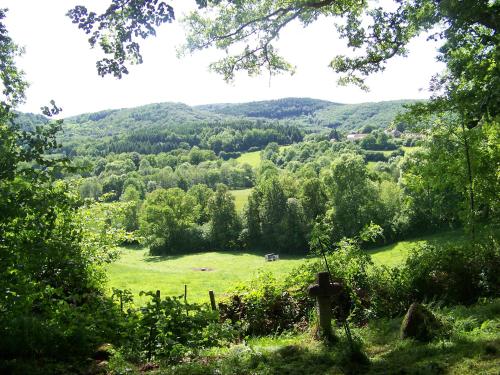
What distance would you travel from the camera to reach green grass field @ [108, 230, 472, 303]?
3284 centimetres

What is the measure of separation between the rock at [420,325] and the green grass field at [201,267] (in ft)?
48.9

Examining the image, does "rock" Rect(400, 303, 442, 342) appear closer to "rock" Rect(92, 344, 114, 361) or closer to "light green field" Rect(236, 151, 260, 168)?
"rock" Rect(92, 344, 114, 361)

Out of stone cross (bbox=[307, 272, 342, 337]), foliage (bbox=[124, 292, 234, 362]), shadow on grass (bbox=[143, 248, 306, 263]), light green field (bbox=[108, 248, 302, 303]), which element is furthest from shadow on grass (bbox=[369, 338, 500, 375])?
shadow on grass (bbox=[143, 248, 306, 263])

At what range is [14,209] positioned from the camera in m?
5.22

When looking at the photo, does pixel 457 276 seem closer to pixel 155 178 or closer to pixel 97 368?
pixel 97 368

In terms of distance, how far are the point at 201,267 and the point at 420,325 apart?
50685mm

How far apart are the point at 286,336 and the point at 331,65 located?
33.2 ft

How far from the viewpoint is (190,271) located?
163 feet

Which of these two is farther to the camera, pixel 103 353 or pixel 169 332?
pixel 169 332

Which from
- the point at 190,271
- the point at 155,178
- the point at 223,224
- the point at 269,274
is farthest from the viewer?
→ the point at 155,178

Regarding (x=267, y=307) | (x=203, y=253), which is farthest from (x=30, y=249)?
(x=203, y=253)

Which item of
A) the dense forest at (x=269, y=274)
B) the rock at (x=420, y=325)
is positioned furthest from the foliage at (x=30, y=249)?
the rock at (x=420, y=325)

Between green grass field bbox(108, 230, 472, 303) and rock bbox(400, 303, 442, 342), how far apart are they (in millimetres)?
14904

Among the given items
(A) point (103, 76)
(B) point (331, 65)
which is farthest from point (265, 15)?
(A) point (103, 76)
